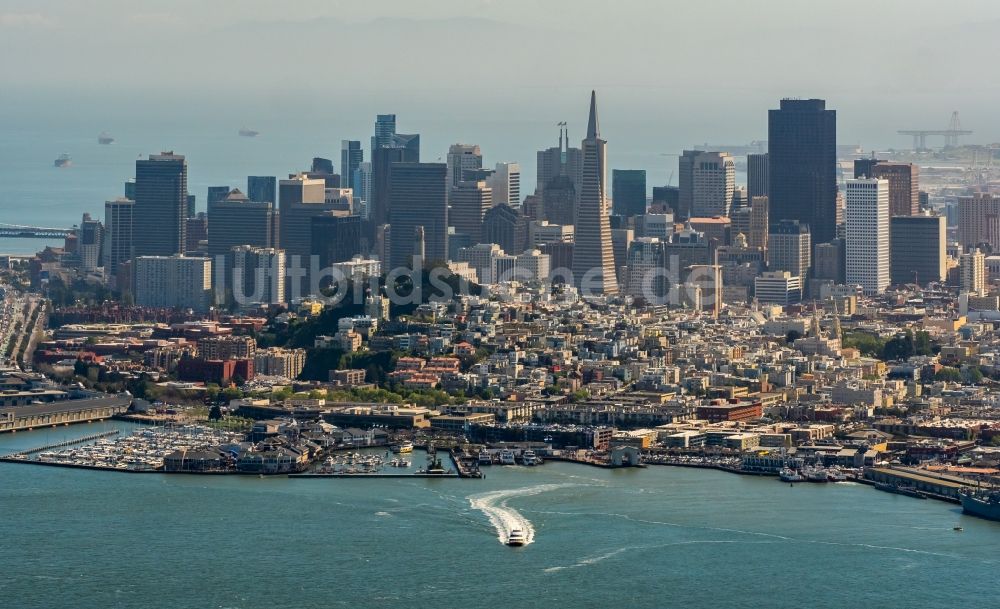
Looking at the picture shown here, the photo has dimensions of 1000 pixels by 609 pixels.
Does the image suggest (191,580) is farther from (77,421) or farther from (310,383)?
(310,383)

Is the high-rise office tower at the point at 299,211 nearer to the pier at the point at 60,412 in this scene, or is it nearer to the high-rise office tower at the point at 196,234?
the high-rise office tower at the point at 196,234

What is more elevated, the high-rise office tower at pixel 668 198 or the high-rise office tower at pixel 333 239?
the high-rise office tower at pixel 668 198

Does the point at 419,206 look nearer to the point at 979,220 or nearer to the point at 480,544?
the point at 979,220

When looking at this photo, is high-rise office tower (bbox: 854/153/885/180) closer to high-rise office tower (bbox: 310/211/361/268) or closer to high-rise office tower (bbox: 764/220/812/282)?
high-rise office tower (bbox: 764/220/812/282)

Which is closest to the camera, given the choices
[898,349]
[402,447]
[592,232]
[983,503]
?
[983,503]

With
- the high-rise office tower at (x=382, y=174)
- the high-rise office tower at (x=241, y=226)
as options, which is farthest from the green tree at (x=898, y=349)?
the high-rise office tower at (x=241, y=226)

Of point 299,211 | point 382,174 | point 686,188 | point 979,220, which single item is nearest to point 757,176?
point 686,188

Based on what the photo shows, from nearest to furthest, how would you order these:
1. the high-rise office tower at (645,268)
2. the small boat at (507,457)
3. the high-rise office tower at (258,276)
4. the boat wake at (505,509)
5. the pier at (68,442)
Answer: the boat wake at (505,509) < the small boat at (507,457) < the pier at (68,442) < the high-rise office tower at (258,276) < the high-rise office tower at (645,268)

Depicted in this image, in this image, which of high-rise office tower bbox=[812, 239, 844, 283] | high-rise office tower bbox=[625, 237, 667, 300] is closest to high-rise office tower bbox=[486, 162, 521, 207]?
high-rise office tower bbox=[625, 237, 667, 300]
